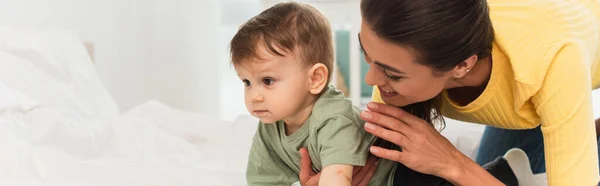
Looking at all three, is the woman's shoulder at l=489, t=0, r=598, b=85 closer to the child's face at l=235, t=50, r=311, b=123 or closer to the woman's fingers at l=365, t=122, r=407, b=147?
the woman's fingers at l=365, t=122, r=407, b=147

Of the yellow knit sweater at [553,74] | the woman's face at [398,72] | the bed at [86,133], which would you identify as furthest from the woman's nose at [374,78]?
the bed at [86,133]

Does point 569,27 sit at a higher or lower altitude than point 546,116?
higher

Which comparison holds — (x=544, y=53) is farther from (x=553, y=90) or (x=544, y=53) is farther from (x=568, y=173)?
(x=568, y=173)

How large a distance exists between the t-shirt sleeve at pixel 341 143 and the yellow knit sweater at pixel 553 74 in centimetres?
27

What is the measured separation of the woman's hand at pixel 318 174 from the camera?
1.20 meters

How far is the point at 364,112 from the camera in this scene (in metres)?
1.22

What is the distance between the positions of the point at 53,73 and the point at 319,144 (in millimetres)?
991

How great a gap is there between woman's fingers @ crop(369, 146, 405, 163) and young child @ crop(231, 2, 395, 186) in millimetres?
16

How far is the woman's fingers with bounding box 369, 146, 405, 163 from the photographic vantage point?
3.84 ft

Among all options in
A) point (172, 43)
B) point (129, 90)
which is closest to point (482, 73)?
point (129, 90)

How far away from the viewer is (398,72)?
1.11 meters

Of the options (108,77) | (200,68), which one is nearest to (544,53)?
(108,77)

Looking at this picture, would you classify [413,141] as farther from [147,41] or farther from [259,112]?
[147,41]

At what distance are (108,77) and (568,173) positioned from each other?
1874mm
